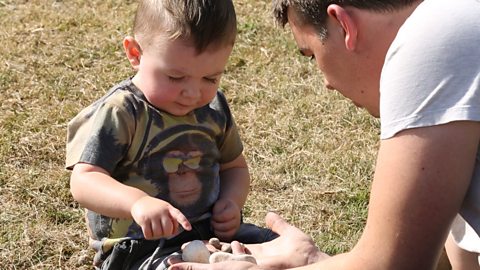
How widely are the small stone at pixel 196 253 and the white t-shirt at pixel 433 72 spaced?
3.04 ft

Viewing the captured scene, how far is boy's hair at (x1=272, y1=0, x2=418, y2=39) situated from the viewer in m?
2.41

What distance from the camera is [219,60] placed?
3.06 m

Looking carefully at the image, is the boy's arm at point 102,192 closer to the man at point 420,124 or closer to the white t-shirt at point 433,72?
the man at point 420,124

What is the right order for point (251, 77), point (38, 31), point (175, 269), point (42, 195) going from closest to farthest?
point (175, 269) < point (42, 195) < point (251, 77) < point (38, 31)

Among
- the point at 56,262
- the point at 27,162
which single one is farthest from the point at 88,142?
the point at 27,162

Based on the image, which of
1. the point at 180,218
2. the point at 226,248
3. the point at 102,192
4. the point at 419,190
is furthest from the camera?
the point at 226,248

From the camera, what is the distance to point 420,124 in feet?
7.29

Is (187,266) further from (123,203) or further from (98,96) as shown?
(98,96)

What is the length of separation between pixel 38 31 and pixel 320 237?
3.03 metres

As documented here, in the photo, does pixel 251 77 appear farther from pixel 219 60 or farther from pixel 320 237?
pixel 219 60

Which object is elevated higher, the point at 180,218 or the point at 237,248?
the point at 180,218

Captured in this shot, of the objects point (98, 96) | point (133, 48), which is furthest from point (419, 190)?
point (98, 96)

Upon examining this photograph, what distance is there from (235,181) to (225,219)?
0.60ft

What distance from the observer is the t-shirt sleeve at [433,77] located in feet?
7.27
